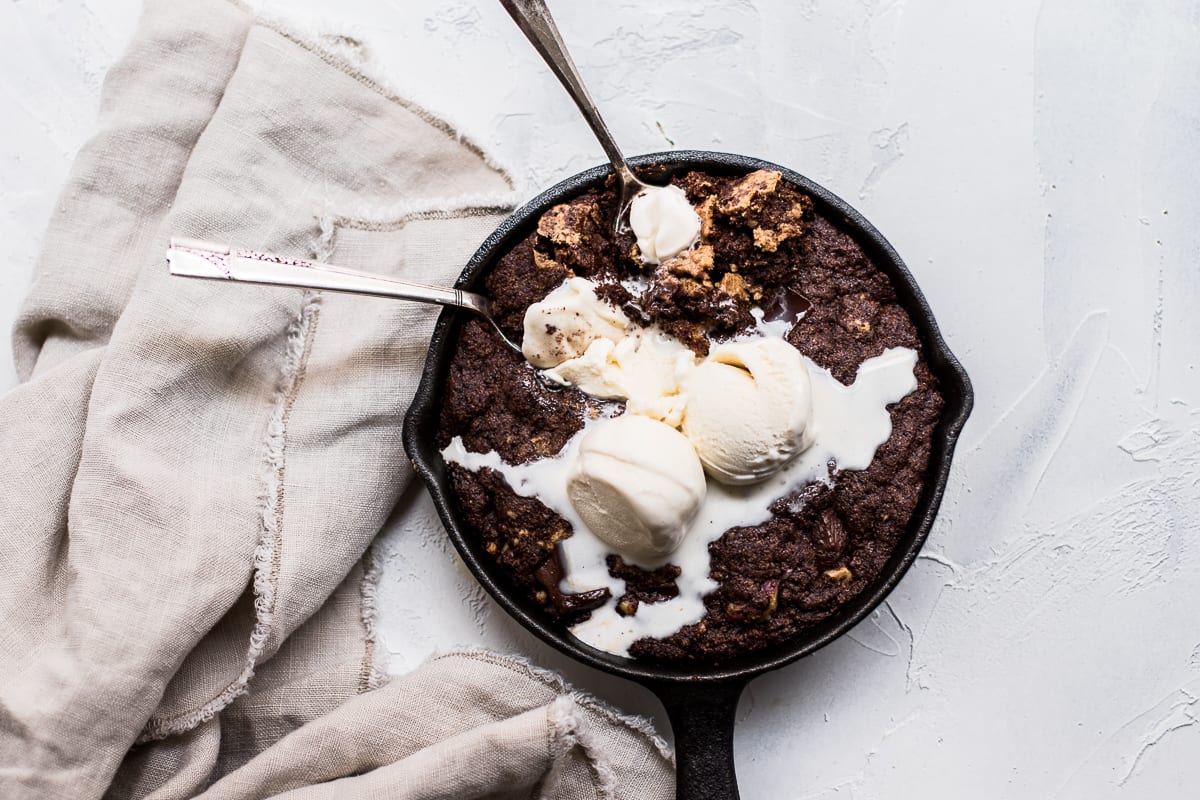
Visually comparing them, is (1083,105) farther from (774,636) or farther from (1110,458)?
(774,636)

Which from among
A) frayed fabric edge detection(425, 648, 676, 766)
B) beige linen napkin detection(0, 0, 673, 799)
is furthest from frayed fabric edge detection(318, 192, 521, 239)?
frayed fabric edge detection(425, 648, 676, 766)

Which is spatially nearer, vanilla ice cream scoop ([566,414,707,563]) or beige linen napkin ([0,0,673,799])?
vanilla ice cream scoop ([566,414,707,563])

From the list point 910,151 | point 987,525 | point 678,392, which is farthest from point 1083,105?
point 678,392

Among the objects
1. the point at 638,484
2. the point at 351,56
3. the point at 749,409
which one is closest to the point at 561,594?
the point at 638,484

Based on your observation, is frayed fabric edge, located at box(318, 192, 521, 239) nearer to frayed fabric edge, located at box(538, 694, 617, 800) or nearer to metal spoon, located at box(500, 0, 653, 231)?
metal spoon, located at box(500, 0, 653, 231)

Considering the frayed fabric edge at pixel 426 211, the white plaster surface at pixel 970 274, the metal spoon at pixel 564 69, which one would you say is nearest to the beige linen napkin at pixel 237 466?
the frayed fabric edge at pixel 426 211
